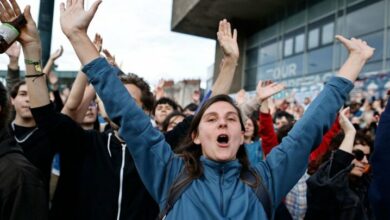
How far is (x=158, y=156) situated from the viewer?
1.85 m

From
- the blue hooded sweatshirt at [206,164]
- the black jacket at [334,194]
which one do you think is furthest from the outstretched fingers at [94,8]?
the black jacket at [334,194]

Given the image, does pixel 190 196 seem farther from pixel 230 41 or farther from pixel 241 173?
pixel 230 41

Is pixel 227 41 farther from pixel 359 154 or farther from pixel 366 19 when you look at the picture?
pixel 366 19

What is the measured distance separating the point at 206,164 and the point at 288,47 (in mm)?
15301

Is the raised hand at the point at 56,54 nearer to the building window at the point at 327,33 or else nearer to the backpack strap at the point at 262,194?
the backpack strap at the point at 262,194

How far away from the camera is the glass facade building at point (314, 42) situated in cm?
1182

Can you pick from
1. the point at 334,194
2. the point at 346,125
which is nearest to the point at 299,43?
the point at 346,125

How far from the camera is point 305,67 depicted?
15.0 m

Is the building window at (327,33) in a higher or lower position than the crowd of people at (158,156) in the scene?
higher

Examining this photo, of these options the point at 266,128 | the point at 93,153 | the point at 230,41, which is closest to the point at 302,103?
the point at 266,128

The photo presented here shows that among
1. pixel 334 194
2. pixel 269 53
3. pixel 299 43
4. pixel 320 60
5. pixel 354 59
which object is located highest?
pixel 299 43

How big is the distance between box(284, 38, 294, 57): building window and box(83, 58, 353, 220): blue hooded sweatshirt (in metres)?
14.8

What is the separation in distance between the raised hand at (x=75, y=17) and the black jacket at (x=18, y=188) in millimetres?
580

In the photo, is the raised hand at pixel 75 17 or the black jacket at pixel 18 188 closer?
the black jacket at pixel 18 188
